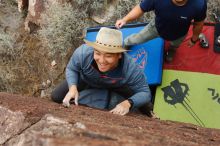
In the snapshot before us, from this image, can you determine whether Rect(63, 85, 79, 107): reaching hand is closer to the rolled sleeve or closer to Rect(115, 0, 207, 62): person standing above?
the rolled sleeve

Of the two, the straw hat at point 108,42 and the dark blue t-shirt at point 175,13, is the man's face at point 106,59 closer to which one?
the straw hat at point 108,42

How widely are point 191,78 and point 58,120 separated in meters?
3.47

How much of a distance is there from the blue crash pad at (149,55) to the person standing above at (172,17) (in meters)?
0.28

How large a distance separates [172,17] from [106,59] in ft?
3.66

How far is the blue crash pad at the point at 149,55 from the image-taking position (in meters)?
5.29

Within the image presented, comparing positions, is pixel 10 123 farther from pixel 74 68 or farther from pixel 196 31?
pixel 196 31

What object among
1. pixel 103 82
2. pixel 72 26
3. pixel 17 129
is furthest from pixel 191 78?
pixel 17 129

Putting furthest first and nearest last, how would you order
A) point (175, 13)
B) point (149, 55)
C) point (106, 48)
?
point (149, 55) → point (175, 13) → point (106, 48)

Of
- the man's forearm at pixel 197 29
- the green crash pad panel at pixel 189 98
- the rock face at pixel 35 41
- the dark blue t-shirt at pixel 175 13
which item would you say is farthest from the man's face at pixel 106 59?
the rock face at pixel 35 41

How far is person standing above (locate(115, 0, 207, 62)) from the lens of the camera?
14.1 ft

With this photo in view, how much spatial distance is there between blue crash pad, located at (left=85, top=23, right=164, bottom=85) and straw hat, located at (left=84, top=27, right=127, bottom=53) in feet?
5.69

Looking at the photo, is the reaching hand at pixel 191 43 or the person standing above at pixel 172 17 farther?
the reaching hand at pixel 191 43

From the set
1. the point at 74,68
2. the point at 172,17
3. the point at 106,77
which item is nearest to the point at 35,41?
the point at 172,17

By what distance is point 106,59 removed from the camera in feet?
11.5
